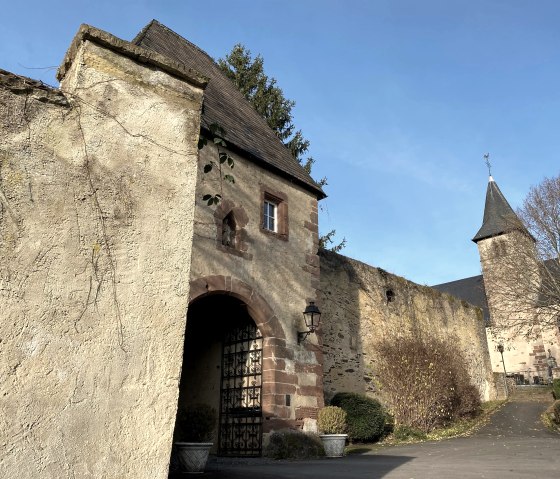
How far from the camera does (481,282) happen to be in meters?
35.0

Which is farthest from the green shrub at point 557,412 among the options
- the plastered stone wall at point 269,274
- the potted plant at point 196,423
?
the potted plant at point 196,423

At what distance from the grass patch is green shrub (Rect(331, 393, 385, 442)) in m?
0.21

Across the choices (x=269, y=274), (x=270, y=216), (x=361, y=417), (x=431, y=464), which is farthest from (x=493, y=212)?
(x=431, y=464)

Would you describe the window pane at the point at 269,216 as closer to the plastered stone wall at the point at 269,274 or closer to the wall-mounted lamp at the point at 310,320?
the plastered stone wall at the point at 269,274

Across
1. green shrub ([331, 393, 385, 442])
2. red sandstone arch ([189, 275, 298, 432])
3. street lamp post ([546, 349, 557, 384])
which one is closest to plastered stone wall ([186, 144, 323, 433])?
red sandstone arch ([189, 275, 298, 432])

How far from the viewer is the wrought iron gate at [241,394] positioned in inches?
352

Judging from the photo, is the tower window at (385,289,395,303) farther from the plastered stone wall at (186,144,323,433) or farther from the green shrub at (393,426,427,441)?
the plastered stone wall at (186,144,323,433)

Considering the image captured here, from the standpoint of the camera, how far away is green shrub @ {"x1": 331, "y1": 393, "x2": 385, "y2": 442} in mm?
10539

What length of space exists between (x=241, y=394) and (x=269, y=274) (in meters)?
2.24

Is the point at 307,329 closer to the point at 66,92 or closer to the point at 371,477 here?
the point at 371,477

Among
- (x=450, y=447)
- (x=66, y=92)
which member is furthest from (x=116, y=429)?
(x=450, y=447)

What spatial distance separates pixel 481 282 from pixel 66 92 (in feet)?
118

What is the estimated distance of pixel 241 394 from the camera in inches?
369

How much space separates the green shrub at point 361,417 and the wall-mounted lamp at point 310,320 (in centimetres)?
224
